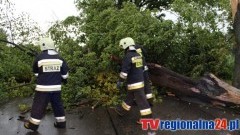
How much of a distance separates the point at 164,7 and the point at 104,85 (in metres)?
3.95

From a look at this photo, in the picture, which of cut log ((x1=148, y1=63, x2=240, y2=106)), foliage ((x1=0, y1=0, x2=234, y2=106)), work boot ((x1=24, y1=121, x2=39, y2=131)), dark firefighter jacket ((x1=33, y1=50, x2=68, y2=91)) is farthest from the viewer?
foliage ((x1=0, y1=0, x2=234, y2=106))

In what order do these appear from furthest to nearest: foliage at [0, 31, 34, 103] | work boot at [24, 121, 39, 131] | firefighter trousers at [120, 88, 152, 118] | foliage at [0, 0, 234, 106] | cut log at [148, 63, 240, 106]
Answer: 1. foliage at [0, 31, 34, 103]
2. foliage at [0, 0, 234, 106]
3. cut log at [148, 63, 240, 106]
4. firefighter trousers at [120, 88, 152, 118]
5. work boot at [24, 121, 39, 131]

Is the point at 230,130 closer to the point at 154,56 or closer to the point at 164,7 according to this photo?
the point at 154,56

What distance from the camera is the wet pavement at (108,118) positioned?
6.82m

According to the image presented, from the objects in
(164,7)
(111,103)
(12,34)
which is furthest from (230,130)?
(12,34)

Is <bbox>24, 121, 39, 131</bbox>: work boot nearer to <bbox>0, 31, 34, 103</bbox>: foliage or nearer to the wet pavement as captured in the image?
the wet pavement

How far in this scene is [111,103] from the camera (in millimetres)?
8320

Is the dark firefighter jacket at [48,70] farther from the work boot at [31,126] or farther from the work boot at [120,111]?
the work boot at [120,111]

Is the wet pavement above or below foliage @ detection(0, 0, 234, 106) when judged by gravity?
below

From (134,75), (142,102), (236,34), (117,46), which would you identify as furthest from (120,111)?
(236,34)

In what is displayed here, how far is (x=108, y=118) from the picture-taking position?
7.55 meters

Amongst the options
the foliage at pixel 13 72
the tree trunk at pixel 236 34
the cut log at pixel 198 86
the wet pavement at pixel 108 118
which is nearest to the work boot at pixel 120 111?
the wet pavement at pixel 108 118

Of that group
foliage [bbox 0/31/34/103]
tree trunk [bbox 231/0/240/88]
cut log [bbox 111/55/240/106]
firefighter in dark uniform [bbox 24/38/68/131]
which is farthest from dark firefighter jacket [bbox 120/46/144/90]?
foliage [bbox 0/31/34/103]

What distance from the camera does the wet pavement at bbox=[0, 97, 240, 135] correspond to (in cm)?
682
